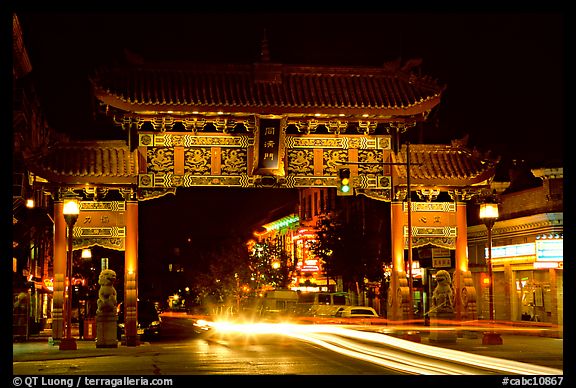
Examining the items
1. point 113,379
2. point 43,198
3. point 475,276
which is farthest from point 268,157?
point 43,198

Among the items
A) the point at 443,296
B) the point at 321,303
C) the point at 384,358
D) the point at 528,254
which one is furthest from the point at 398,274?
the point at 321,303

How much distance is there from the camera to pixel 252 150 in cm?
3148

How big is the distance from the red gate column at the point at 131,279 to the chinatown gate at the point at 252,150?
4cm

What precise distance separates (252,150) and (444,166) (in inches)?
307

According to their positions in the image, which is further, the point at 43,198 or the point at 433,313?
the point at 43,198

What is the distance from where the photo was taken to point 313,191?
290 feet

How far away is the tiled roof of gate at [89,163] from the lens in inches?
1219

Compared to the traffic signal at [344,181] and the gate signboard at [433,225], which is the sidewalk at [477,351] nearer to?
the gate signboard at [433,225]

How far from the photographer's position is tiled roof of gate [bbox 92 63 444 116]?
30891mm

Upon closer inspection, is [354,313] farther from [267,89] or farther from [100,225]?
[100,225]

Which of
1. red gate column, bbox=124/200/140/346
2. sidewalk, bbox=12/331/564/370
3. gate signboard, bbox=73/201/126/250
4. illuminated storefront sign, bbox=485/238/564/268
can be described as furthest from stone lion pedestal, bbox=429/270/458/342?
gate signboard, bbox=73/201/126/250

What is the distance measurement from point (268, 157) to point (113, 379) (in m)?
15.1

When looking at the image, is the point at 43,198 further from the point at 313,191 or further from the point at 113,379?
the point at 113,379

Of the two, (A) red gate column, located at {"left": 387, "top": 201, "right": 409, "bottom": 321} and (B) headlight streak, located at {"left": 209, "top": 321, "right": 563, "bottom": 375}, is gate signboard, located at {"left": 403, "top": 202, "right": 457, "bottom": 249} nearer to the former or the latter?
(A) red gate column, located at {"left": 387, "top": 201, "right": 409, "bottom": 321}
